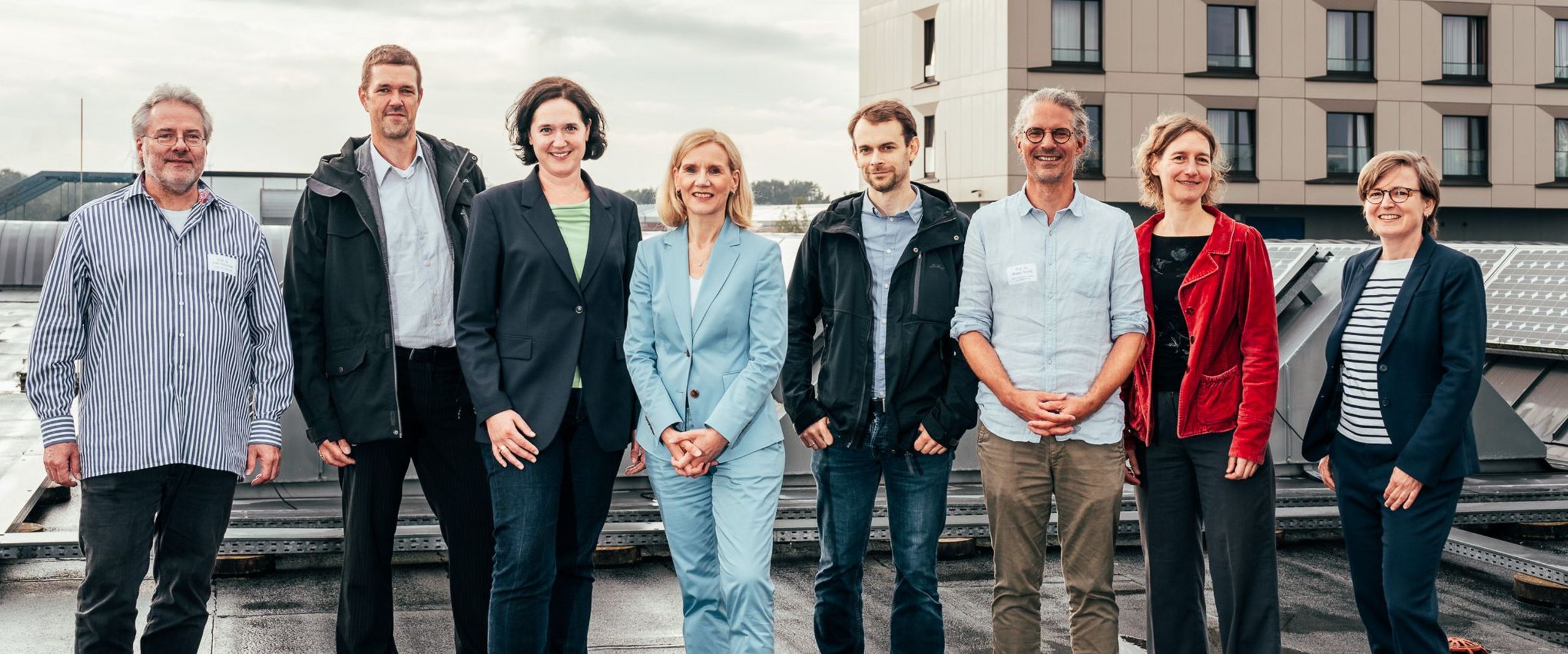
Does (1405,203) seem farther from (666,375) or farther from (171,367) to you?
(171,367)

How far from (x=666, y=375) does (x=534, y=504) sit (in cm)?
57

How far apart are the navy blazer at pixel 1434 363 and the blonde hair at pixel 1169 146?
656 mm

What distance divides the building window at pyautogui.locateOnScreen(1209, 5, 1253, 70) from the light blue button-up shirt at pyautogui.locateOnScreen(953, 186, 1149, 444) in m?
31.9

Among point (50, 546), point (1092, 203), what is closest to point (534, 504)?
point (1092, 203)

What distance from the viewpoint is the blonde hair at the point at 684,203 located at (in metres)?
3.95

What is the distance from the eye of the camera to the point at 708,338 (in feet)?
12.9

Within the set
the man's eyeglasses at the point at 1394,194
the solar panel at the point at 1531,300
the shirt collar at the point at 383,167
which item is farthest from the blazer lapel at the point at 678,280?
the solar panel at the point at 1531,300

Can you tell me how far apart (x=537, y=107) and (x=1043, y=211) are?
1639 millimetres

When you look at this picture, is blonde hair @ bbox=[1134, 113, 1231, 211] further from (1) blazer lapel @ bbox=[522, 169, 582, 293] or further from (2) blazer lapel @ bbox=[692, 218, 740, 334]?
(1) blazer lapel @ bbox=[522, 169, 582, 293]

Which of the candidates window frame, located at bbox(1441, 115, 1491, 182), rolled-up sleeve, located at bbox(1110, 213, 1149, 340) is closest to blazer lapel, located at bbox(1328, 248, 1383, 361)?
rolled-up sleeve, located at bbox(1110, 213, 1149, 340)

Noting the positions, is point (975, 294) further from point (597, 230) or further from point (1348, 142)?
point (1348, 142)

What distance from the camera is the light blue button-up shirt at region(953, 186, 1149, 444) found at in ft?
12.9

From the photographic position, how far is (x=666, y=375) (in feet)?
12.9

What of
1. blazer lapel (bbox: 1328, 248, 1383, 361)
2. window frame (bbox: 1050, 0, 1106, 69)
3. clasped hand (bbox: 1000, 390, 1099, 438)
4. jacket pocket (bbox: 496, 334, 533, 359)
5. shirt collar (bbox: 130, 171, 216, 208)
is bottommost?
clasped hand (bbox: 1000, 390, 1099, 438)
